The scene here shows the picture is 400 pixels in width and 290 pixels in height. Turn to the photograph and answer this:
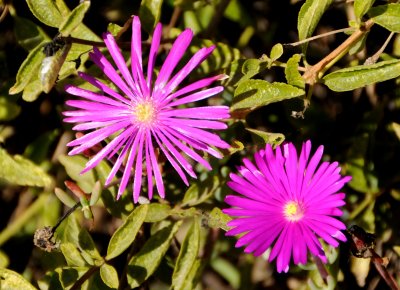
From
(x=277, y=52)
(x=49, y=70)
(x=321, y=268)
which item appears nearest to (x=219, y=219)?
(x=321, y=268)

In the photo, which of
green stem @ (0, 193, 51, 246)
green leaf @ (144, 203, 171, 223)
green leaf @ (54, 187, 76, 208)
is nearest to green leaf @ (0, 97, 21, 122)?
green stem @ (0, 193, 51, 246)

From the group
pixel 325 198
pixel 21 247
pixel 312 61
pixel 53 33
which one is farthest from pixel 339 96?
pixel 21 247

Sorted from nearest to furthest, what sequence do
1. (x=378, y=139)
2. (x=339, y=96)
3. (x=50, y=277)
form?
1. (x=50, y=277)
2. (x=378, y=139)
3. (x=339, y=96)

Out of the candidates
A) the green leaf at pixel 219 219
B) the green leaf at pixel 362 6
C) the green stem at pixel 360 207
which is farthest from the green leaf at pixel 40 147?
the green leaf at pixel 362 6

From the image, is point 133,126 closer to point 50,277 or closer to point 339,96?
point 50,277

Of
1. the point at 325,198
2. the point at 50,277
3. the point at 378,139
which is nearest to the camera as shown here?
the point at 325,198
